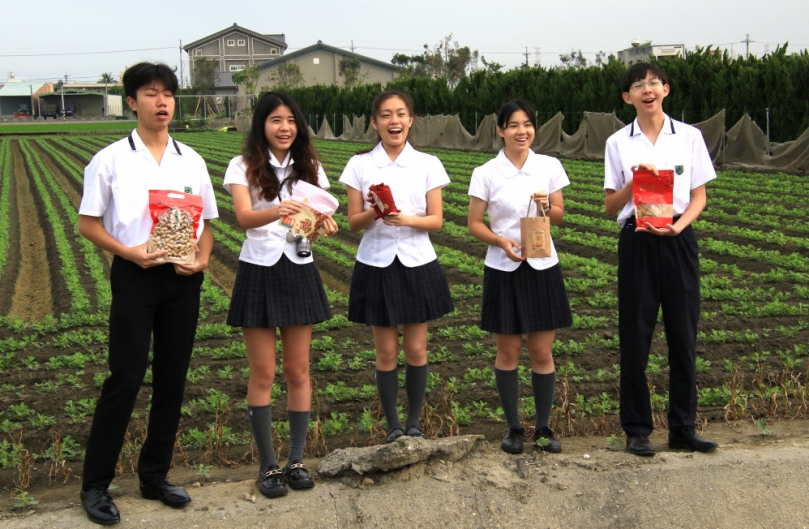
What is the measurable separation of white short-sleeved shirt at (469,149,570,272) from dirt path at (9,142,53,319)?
656 centimetres

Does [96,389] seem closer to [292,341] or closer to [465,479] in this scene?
[292,341]

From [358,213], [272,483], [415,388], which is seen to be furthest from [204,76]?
[272,483]

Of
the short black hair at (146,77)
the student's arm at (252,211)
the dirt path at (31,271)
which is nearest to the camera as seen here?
the short black hair at (146,77)

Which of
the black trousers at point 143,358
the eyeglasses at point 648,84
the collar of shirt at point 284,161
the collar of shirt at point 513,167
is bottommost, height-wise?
the black trousers at point 143,358

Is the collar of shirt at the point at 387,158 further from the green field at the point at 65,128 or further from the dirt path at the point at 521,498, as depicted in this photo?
the green field at the point at 65,128

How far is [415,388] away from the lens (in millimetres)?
4195

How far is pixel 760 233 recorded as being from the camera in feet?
34.7

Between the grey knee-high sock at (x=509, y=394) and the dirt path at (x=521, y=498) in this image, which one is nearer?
the dirt path at (x=521, y=498)

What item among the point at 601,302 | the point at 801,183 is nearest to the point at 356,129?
the point at 801,183

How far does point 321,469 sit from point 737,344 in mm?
3808

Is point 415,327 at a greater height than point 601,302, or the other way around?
point 415,327

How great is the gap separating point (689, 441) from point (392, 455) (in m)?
1.46

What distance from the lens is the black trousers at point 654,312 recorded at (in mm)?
3969

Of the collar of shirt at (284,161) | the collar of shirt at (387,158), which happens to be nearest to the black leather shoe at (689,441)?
the collar of shirt at (387,158)
